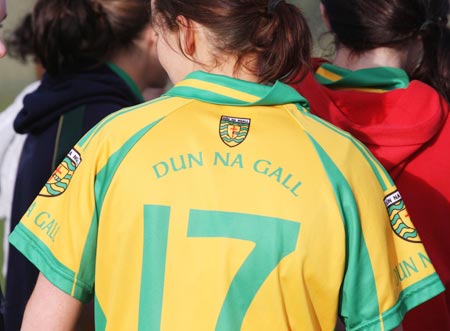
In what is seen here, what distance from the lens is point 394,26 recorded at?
2.61 meters

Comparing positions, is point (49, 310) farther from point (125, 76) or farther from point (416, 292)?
point (125, 76)

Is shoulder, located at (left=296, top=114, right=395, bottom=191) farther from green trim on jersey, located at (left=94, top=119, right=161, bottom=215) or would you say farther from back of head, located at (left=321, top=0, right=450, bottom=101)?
back of head, located at (left=321, top=0, right=450, bottom=101)

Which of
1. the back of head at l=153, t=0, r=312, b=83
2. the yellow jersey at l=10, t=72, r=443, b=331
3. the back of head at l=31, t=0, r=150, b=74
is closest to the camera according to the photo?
the yellow jersey at l=10, t=72, r=443, b=331

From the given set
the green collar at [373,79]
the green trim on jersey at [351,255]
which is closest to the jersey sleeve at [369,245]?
the green trim on jersey at [351,255]

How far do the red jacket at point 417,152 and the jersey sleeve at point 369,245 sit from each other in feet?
1.39

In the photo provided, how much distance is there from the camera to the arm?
6.48ft

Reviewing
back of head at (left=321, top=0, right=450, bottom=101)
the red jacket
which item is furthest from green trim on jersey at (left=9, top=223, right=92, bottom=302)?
back of head at (left=321, top=0, right=450, bottom=101)

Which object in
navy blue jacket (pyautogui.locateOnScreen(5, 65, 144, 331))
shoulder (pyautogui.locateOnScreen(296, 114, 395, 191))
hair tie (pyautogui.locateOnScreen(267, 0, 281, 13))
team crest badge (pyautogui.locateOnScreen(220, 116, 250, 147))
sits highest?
hair tie (pyautogui.locateOnScreen(267, 0, 281, 13))

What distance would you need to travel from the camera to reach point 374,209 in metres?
1.97

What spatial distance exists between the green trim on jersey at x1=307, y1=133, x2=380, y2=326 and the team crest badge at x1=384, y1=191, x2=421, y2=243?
0.37 feet

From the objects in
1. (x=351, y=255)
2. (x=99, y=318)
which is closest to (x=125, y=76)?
(x=99, y=318)

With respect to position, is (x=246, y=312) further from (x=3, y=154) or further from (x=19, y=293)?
(x=3, y=154)

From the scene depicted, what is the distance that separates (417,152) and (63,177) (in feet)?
3.14

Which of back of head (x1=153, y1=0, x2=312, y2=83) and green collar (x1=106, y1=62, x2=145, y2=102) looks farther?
green collar (x1=106, y1=62, x2=145, y2=102)
